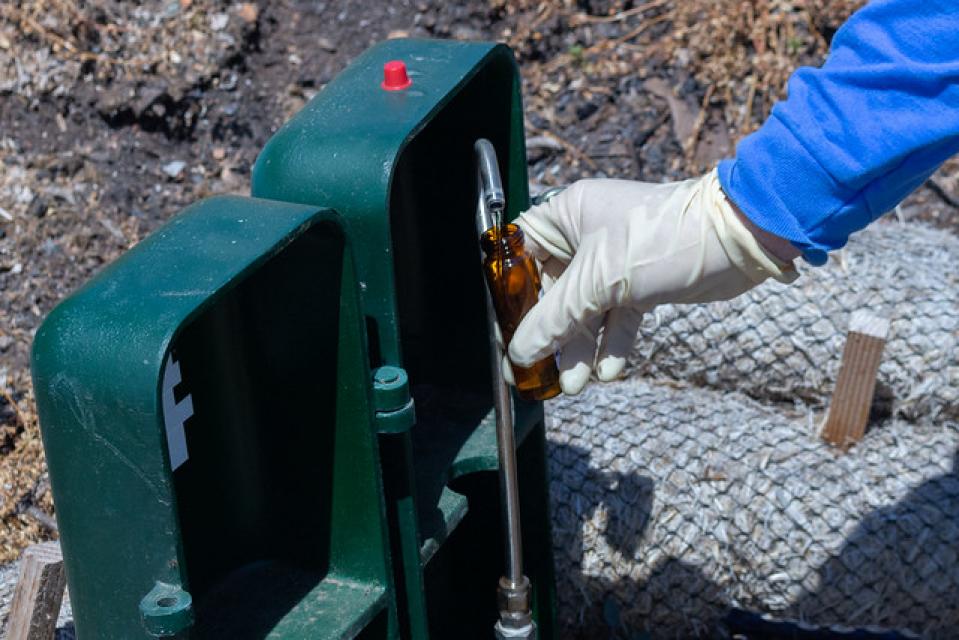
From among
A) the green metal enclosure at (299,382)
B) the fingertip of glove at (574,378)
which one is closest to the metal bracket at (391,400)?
the green metal enclosure at (299,382)

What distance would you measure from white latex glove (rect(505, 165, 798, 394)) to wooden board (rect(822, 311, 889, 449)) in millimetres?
1167

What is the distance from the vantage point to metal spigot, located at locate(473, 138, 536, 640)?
204 centimetres

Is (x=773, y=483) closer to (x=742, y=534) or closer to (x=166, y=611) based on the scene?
(x=742, y=534)

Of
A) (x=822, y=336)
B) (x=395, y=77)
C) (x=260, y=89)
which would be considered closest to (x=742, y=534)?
(x=822, y=336)

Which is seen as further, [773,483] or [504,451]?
[773,483]

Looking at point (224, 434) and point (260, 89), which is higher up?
point (224, 434)

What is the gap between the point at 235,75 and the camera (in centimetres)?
453

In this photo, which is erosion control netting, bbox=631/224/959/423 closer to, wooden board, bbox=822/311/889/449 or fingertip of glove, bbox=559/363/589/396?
wooden board, bbox=822/311/889/449

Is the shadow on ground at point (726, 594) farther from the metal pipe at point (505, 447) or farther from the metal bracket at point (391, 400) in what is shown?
the metal bracket at point (391, 400)

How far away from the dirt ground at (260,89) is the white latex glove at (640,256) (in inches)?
86.7

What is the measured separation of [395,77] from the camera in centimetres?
205

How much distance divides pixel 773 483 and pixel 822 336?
54 cm

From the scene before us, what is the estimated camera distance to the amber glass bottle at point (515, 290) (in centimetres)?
206

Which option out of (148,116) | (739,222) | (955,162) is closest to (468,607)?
(739,222)
